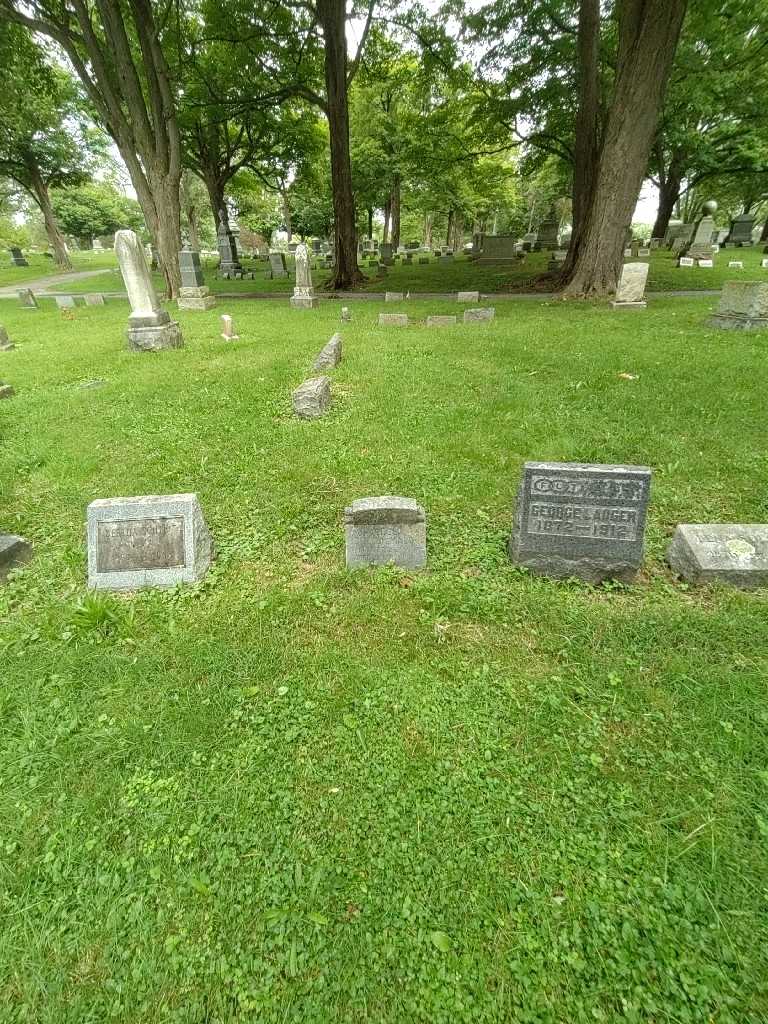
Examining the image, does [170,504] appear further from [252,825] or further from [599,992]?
[599,992]

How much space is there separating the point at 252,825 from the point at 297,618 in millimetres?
1250

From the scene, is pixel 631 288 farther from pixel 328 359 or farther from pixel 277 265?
pixel 277 265

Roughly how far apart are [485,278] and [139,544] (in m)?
19.5

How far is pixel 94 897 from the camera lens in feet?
5.79

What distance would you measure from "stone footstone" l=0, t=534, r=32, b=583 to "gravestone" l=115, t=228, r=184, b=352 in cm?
683

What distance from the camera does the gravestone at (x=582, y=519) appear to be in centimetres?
300

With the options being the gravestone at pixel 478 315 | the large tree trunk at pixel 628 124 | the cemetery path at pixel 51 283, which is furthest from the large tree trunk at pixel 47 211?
the large tree trunk at pixel 628 124

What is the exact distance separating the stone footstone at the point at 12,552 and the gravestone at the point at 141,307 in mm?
6832

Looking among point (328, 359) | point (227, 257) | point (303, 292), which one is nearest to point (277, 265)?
point (227, 257)

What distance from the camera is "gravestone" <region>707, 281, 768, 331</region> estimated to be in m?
8.65

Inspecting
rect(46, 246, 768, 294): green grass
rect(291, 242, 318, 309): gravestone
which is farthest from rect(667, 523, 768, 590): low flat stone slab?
rect(46, 246, 768, 294): green grass

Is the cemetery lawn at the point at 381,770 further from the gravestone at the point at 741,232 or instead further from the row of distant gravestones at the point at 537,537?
the gravestone at the point at 741,232

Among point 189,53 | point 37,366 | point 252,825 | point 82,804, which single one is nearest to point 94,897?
point 82,804

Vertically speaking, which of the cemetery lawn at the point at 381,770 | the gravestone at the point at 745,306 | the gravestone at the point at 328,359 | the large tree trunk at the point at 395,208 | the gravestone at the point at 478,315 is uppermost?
the large tree trunk at the point at 395,208
